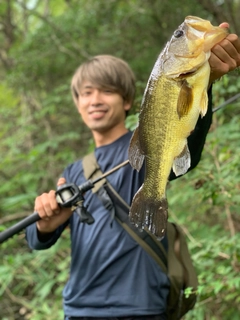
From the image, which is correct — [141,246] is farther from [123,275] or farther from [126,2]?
[126,2]

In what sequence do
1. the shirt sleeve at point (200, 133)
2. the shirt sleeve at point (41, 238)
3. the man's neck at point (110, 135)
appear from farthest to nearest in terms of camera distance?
the man's neck at point (110, 135) < the shirt sleeve at point (41, 238) < the shirt sleeve at point (200, 133)

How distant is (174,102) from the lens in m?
1.43

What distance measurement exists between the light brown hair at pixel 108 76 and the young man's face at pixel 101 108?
39mm

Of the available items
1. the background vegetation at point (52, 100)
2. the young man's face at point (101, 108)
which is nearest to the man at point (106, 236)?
the young man's face at point (101, 108)

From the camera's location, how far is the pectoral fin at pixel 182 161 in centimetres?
155

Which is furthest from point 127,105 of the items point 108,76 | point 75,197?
point 75,197

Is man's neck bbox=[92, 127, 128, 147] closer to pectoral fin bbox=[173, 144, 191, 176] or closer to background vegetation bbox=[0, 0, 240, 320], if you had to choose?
pectoral fin bbox=[173, 144, 191, 176]

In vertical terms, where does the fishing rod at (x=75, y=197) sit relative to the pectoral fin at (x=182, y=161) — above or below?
below

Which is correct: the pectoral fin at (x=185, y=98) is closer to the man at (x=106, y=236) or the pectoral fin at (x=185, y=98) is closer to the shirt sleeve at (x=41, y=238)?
the man at (x=106, y=236)

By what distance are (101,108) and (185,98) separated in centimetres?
115

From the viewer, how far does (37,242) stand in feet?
7.99

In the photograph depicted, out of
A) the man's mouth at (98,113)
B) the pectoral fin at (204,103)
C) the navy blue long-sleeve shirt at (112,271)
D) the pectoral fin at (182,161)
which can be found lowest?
the navy blue long-sleeve shirt at (112,271)

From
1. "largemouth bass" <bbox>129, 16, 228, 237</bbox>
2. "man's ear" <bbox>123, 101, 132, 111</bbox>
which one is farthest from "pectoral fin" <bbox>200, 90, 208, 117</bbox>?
"man's ear" <bbox>123, 101, 132, 111</bbox>

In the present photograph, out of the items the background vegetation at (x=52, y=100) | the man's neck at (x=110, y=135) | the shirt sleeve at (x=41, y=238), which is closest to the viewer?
the shirt sleeve at (x=41, y=238)
